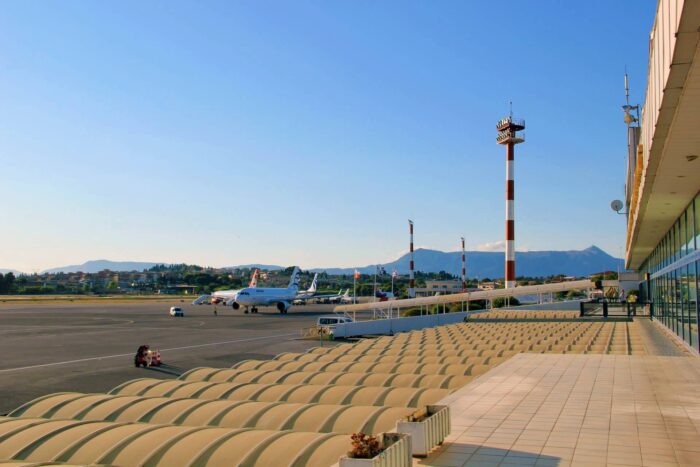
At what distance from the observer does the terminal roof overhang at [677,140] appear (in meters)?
7.64

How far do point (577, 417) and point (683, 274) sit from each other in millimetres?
14148

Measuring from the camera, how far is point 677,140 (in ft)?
41.9

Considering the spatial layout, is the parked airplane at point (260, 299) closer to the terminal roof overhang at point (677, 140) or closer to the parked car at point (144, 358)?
the parked car at point (144, 358)

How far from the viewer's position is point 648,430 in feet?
38.8

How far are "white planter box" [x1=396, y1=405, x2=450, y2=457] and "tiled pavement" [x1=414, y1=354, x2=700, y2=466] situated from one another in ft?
0.62

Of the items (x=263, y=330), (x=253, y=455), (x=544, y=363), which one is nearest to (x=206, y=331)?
(x=263, y=330)

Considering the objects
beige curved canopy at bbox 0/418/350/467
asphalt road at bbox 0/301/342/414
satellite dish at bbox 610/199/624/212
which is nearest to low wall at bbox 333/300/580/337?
asphalt road at bbox 0/301/342/414

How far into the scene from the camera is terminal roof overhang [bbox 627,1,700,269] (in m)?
7.64

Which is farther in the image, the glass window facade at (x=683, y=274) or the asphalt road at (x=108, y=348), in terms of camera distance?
the asphalt road at (x=108, y=348)

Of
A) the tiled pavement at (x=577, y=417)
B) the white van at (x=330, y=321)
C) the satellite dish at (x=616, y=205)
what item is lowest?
the white van at (x=330, y=321)

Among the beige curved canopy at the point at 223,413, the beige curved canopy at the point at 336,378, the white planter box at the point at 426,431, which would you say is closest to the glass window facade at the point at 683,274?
the beige curved canopy at the point at 336,378

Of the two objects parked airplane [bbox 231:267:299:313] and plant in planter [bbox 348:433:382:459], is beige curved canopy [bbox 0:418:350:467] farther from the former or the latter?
parked airplane [bbox 231:267:299:313]

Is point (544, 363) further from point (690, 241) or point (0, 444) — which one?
point (0, 444)

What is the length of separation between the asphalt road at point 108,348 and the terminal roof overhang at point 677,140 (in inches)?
Result: 957
